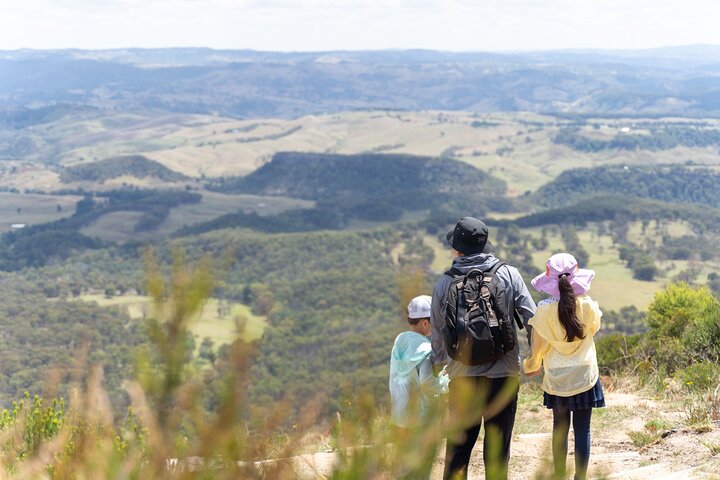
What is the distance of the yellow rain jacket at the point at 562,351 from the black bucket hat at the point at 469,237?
0.74 meters

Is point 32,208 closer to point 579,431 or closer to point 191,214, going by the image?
point 191,214

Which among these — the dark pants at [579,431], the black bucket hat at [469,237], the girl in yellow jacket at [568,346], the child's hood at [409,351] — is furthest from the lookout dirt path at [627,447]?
the black bucket hat at [469,237]

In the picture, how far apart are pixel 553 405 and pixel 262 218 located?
14683 centimetres

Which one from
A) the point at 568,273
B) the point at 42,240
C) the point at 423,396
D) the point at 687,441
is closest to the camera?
the point at 423,396

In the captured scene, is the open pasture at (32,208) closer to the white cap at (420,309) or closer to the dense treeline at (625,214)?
the dense treeline at (625,214)

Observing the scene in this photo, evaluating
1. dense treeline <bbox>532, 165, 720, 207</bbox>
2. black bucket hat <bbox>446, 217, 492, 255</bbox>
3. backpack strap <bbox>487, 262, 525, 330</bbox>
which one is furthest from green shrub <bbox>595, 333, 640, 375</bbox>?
dense treeline <bbox>532, 165, 720, 207</bbox>

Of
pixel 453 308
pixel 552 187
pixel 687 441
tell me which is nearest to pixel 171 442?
pixel 453 308

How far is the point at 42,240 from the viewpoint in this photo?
136125mm

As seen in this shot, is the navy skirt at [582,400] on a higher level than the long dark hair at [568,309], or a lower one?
lower

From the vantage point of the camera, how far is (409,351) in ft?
19.9

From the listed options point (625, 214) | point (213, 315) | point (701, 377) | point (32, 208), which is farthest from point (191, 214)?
point (701, 377)

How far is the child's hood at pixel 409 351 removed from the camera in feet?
19.7

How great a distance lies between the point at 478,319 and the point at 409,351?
0.85 m

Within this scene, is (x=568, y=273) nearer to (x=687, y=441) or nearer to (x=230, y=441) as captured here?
(x=687, y=441)
